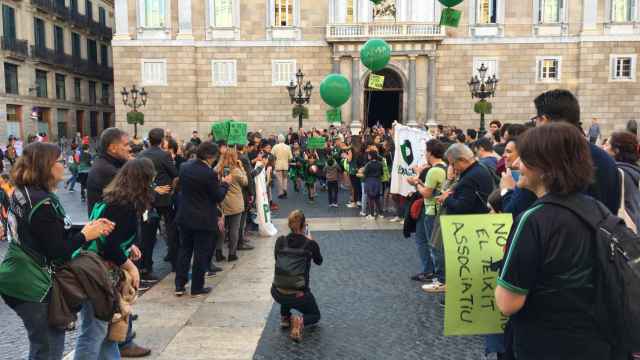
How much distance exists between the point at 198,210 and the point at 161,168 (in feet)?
4.77

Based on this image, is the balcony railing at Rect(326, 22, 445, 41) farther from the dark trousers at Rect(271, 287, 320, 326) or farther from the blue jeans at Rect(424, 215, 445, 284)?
the dark trousers at Rect(271, 287, 320, 326)

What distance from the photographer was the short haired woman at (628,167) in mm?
3703

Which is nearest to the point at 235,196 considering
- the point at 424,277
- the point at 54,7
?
the point at 424,277

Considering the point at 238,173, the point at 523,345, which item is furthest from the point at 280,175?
the point at 523,345

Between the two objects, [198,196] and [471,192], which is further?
[198,196]

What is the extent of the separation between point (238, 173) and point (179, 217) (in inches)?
77.5

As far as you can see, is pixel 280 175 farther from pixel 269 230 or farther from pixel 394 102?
pixel 394 102

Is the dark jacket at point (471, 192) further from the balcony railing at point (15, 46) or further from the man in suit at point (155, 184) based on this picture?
the balcony railing at point (15, 46)

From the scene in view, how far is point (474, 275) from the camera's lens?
129 inches

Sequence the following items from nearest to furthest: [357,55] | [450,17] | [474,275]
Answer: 1. [474,275]
2. [450,17]
3. [357,55]

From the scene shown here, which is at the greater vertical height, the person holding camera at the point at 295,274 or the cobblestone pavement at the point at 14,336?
the person holding camera at the point at 295,274

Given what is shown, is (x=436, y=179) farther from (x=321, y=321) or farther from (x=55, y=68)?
(x=55, y=68)

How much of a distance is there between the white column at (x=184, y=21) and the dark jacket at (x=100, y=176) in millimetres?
23924

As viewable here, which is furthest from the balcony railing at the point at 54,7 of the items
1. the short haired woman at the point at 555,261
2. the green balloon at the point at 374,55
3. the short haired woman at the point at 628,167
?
the short haired woman at the point at 555,261
